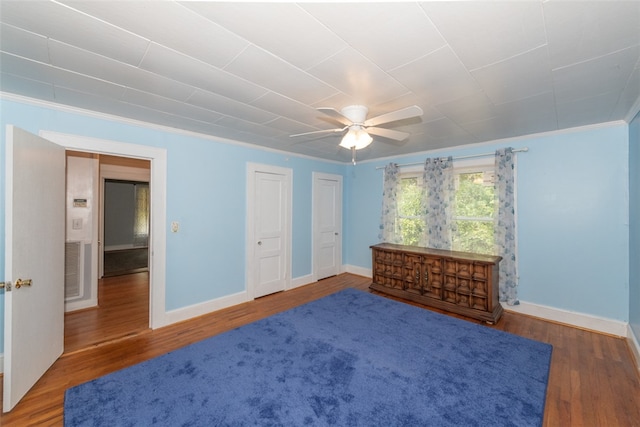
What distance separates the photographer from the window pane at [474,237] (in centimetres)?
390

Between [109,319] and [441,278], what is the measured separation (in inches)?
178

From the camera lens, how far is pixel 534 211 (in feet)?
11.4

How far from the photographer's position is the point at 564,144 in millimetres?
3250

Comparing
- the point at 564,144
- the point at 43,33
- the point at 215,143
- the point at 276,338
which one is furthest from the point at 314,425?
the point at 564,144

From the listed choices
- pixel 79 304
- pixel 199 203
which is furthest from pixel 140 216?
pixel 199 203

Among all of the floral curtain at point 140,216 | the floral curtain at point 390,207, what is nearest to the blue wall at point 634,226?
the floral curtain at point 390,207

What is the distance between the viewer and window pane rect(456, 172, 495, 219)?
3902 mm

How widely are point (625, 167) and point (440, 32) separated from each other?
318 cm

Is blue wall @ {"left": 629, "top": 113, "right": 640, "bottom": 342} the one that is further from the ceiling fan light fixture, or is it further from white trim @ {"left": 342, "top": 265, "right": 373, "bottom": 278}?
white trim @ {"left": 342, "top": 265, "right": 373, "bottom": 278}

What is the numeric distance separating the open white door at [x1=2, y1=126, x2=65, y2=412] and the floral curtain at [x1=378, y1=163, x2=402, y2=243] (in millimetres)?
4463

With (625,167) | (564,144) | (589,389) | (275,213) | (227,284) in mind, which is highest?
(564,144)

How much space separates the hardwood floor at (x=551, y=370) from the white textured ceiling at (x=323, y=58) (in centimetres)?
244

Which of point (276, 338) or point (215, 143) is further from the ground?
point (215, 143)

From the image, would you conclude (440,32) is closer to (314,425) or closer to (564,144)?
(314,425)
